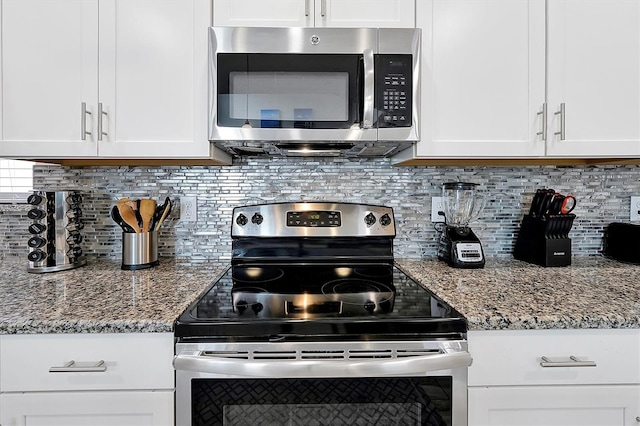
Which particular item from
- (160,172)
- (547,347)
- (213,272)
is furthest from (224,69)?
(547,347)

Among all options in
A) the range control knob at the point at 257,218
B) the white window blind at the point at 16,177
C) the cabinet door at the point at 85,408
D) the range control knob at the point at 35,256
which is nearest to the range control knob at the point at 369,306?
the cabinet door at the point at 85,408

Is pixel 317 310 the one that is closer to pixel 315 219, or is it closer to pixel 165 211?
pixel 315 219

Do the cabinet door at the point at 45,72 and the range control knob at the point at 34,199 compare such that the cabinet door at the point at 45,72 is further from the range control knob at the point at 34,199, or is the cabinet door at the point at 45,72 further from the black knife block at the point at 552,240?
the black knife block at the point at 552,240

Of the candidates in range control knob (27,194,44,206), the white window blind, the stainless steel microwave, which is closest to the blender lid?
the stainless steel microwave

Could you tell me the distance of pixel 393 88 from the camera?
131 cm

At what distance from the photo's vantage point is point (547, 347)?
3.24ft

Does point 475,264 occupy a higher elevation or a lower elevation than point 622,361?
higher

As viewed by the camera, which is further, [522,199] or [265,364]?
[522,199]

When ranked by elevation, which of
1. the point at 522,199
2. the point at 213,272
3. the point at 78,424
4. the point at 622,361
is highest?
the point at 522,199

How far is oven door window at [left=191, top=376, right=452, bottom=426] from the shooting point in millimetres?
943

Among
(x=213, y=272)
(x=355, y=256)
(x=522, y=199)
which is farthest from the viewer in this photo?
(x=522, y=199)

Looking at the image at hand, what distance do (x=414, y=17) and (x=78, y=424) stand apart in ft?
5.20

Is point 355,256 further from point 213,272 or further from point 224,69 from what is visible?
point 224,69

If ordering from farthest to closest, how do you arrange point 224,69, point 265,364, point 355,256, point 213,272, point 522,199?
1. point 522,199
2. point 355,256
3. point 213,272
4. point 224,69
5. point 265,364
